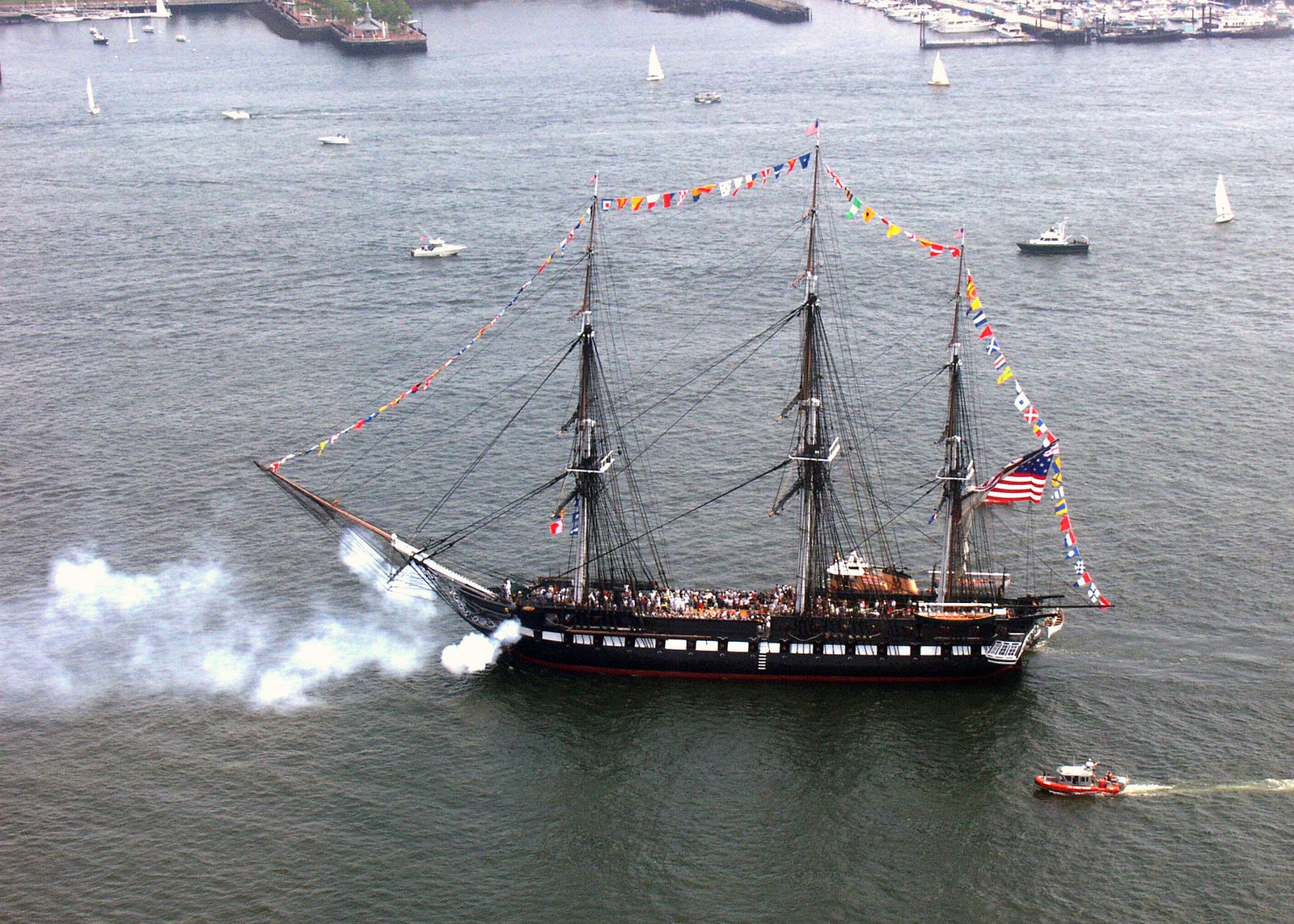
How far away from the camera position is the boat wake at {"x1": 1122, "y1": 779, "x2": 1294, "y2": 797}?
86938 mm

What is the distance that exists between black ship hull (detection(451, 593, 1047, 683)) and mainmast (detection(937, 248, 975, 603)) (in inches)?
149

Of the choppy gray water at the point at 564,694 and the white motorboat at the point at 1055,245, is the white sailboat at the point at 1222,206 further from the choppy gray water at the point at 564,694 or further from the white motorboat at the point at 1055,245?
the choppy gray water at the point at 564,694

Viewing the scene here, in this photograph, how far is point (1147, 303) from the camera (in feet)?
529

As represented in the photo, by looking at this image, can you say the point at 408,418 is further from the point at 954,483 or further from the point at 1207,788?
the point at 1207,788

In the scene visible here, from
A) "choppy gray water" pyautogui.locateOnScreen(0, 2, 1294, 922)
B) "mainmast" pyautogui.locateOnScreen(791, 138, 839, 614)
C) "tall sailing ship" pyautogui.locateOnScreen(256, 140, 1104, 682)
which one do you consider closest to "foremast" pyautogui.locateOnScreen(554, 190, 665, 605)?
"tall sailing ship" pyautogui.locateOnScreen(256, 140, 1104, 682)

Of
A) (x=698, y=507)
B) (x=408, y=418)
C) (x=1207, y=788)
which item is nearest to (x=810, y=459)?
(x=698, y=507)

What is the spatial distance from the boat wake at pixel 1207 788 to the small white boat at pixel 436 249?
4509 inches

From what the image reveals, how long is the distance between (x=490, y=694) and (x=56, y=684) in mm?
27713

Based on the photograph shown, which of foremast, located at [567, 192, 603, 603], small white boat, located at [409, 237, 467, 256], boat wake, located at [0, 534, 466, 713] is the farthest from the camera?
small white boat, located at [409, 237, 467, 256]

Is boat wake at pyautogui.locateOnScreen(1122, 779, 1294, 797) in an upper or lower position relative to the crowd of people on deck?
lower

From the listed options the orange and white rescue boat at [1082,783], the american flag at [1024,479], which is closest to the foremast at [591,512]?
the american flag at [1024,479]

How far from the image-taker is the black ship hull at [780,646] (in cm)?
9750

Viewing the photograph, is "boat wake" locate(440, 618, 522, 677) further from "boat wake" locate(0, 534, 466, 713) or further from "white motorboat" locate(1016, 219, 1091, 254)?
"white motorboat" locate(1016, 219, 1091, 254)

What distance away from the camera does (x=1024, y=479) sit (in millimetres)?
97688
